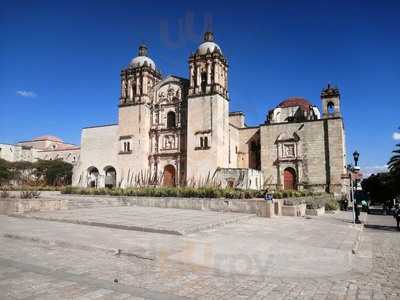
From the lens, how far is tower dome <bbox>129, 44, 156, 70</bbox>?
3543cm

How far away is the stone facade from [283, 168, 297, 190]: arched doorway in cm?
9

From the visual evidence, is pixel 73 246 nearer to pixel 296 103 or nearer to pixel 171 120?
pixel 171 120

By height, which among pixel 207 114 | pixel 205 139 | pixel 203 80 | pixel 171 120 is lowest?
pixel 205 139

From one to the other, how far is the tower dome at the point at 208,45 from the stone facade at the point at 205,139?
10cm

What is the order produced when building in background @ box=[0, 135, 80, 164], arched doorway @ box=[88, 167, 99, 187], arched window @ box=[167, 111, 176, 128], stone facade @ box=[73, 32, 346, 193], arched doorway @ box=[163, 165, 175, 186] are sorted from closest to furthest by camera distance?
stone facade @ box=[73, 32, 346, 193], arched doorway @ box=[163, 165, 175, 186], arched window @ box=[167, 111, 176, 128], arched doorway @ box=[88, 167, 99, 187], building in background @ box=[0, 135, 80, 164]

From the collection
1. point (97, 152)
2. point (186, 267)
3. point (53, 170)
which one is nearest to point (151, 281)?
point (186, 267)

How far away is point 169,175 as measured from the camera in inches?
1286

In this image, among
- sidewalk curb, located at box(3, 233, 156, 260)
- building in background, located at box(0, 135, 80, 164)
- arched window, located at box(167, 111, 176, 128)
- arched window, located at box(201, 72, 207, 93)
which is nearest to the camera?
sidewalk curb, located at box(3, 233, 156, 260)

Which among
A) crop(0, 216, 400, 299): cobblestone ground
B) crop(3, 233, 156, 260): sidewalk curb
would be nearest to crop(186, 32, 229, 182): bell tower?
crop(3, 233, 156, 260): sidewalk curb

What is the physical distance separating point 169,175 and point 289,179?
11740mm

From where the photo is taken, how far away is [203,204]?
16.8m

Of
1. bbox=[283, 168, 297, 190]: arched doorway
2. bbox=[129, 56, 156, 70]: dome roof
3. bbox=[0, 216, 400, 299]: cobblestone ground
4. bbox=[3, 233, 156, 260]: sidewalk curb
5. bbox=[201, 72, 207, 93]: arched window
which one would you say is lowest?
bbox=[0, 216, 400, 299]: cobblestone ground

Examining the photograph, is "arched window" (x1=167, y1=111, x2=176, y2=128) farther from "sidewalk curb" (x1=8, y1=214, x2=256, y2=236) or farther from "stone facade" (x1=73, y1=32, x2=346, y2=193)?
"sidewalk curb" (x1=8, y1=214, x2=256, y2=236)

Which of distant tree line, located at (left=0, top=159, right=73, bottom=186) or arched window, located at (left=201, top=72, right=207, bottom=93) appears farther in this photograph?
distant tree line, located at (left=0, top=159, right=73, bottom=186)
